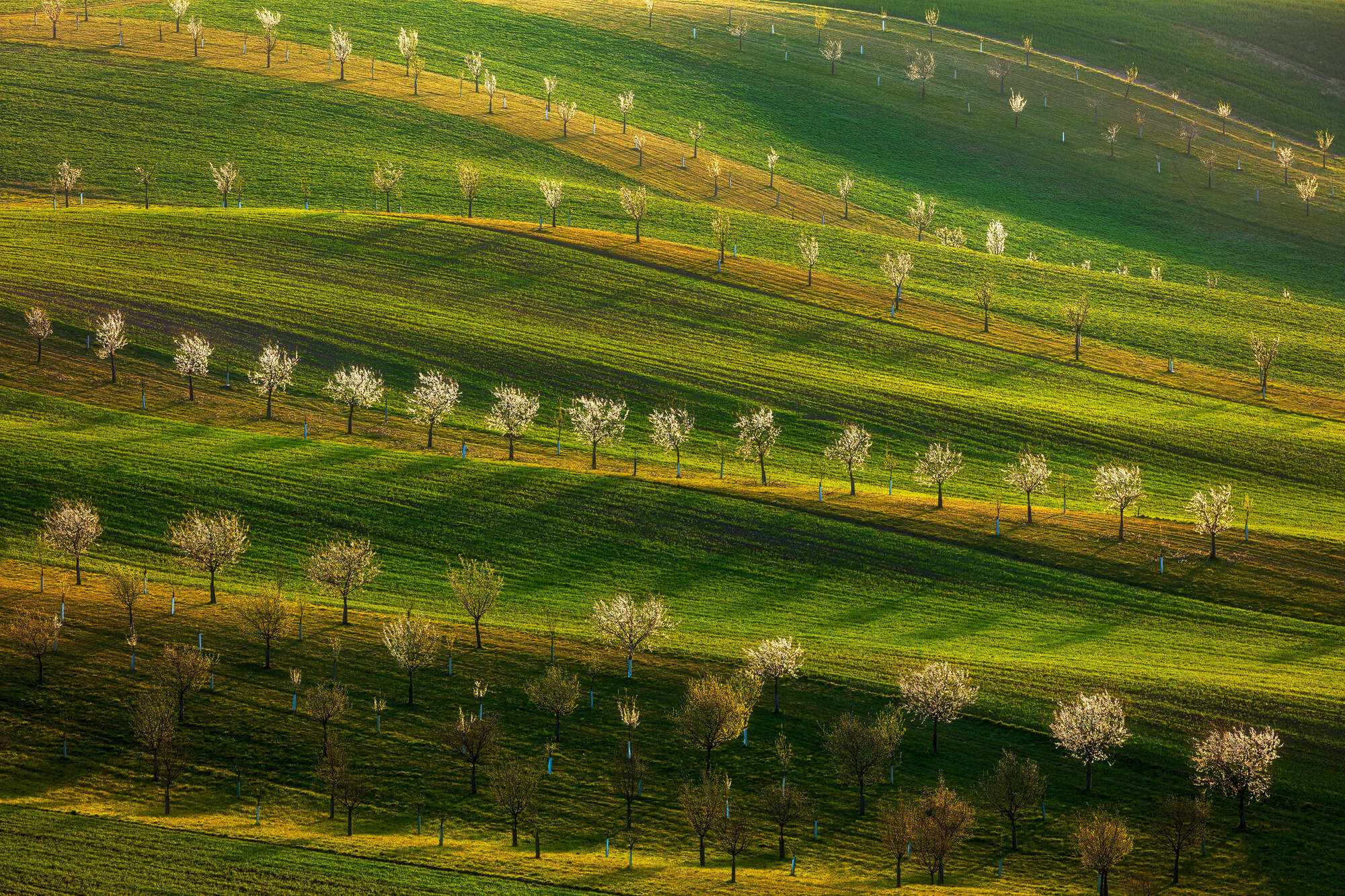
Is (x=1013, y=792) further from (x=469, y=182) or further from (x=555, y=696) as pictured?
(x=469, y=182)

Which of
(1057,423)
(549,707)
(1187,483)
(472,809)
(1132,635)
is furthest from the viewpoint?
(1057,423)

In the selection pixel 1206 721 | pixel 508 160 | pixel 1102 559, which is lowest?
pixel 1206 721

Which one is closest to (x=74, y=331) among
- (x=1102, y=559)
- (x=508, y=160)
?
(x=508, y=160)

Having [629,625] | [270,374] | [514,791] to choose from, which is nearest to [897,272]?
[270,374]

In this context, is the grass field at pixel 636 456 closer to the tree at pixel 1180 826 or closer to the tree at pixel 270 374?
the tree at pixel 1180 826

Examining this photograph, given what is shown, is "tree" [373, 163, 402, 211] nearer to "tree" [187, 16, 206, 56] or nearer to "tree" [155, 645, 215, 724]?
"tree" [187, 16, 206, 56]

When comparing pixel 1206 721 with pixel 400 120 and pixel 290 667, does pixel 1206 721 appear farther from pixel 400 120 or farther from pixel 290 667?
pixel 400 120

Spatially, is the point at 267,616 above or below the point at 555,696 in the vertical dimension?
above
